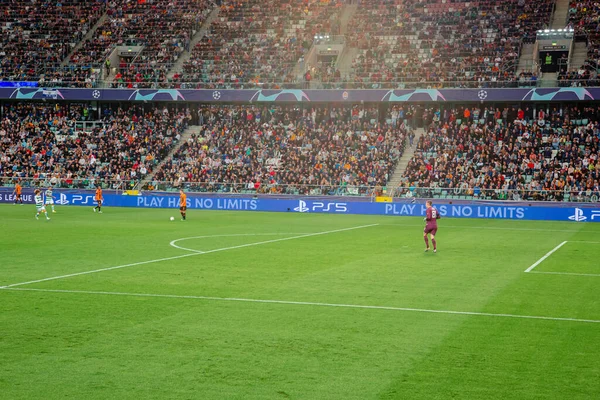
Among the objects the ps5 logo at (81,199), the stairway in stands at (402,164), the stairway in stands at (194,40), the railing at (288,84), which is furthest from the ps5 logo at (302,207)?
the stairway in stands at (194,40)

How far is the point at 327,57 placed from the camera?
59969mm

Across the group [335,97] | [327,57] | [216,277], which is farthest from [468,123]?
[216,277]

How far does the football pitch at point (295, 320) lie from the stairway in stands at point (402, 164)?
22.5 m

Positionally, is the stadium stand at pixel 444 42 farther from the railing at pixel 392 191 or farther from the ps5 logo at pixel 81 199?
the ps5 logo at pixel 81 199

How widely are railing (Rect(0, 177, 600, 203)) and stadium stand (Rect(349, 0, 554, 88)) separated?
10.1m

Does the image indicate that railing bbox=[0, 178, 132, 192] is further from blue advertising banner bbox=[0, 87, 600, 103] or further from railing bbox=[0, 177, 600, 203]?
blue advertising banner bbox=[0, 87, 600, 103]

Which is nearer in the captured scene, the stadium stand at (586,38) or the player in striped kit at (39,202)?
the player in striped kit at (39,202)

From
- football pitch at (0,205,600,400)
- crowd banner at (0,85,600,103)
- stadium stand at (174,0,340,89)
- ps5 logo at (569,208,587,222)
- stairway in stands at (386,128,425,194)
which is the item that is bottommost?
football pitch at (0,205,600,400)

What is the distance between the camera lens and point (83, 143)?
58.1 m

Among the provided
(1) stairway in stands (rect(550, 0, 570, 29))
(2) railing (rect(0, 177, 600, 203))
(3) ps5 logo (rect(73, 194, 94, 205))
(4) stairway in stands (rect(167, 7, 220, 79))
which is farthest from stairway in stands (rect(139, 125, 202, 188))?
(1) stairway in stands (rect(550, 0, 570, 29))

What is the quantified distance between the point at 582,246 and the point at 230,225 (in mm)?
15931

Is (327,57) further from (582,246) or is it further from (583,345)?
(583,345)

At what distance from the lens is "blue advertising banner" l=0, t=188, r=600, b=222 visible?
140 feet

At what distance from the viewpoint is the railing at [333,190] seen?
43500 mm
